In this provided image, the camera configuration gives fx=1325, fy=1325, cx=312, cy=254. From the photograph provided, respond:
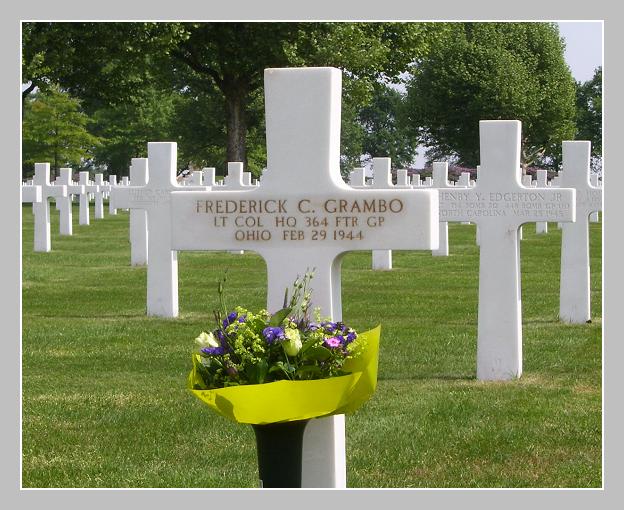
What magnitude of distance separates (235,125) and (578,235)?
82.3 ft

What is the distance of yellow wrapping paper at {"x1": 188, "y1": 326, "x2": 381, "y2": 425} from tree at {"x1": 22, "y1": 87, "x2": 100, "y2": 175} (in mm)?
60694

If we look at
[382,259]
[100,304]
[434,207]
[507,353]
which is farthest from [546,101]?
[434,207]

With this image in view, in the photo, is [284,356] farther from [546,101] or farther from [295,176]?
[546,101]

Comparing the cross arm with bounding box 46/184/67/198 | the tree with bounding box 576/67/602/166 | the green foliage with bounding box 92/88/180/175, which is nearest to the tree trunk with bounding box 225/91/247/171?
the cross arm with bounding box 46/184/67/198

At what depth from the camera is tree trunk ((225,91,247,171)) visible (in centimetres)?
3925

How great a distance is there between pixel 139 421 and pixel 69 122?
59617mm

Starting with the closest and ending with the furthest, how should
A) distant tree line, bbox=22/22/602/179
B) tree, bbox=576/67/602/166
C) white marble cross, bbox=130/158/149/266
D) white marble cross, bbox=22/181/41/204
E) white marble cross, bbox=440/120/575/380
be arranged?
white marble cross, bbox=440/120/575/380
white marble cross, bbox=130/158/149/266
white marble cross, bbox=22/181/41/204
distant tree line, bbox=22/22/602/179
tree, bbox=576/67/602/166

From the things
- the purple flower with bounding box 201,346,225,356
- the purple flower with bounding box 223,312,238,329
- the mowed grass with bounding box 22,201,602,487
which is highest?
the purple flower with bounding box 223,312,238,329

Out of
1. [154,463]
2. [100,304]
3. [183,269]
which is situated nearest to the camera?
[154,463]

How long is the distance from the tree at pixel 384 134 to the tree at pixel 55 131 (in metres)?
18.0

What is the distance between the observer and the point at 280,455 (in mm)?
6629

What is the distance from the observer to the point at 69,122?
67875 mm

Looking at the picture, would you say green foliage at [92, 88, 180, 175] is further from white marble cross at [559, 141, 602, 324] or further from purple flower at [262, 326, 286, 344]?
purple flower at [262, 326, 286, 344]

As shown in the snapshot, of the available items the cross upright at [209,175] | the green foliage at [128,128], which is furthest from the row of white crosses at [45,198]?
the green foliage at [128,128]
